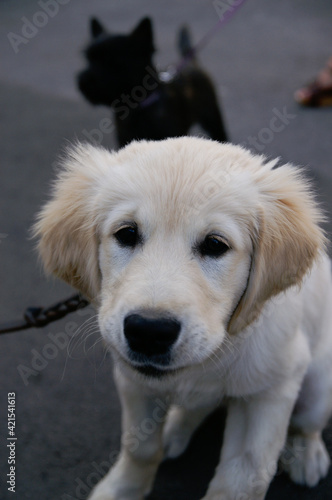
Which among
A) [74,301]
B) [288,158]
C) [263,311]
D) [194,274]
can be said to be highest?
[194,274]

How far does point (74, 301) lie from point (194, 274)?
75 cm

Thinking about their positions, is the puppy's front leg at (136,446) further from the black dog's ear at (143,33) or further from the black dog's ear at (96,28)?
the black dog's ear at (96,28)

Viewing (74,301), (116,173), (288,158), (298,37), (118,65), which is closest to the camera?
(116,173)

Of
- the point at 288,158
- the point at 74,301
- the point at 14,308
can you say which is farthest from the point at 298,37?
the point at 74,301

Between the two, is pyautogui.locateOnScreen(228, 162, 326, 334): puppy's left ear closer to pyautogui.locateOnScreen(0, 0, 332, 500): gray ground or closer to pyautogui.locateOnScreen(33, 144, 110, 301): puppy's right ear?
pyautogui.locateOnScreen(33, 144, 110, 301): puppy's right ear

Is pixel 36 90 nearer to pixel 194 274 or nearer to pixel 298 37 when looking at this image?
pixel 298 37

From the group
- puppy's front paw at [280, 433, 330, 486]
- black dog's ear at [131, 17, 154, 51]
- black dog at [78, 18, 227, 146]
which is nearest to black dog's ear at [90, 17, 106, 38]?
black dog at [78, 18, 227, 146]

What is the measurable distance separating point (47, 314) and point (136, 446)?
618 millimetres

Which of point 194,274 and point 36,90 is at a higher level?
point 194,274

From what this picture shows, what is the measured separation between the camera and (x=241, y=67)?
6.26m

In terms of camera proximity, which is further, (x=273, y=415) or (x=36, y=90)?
(x=36, y=90)

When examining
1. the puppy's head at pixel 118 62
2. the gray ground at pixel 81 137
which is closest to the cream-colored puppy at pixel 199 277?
the gray ground at pixel 81 137

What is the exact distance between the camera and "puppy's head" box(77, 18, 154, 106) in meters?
4.14

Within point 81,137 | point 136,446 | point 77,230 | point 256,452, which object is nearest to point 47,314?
point 77,230
